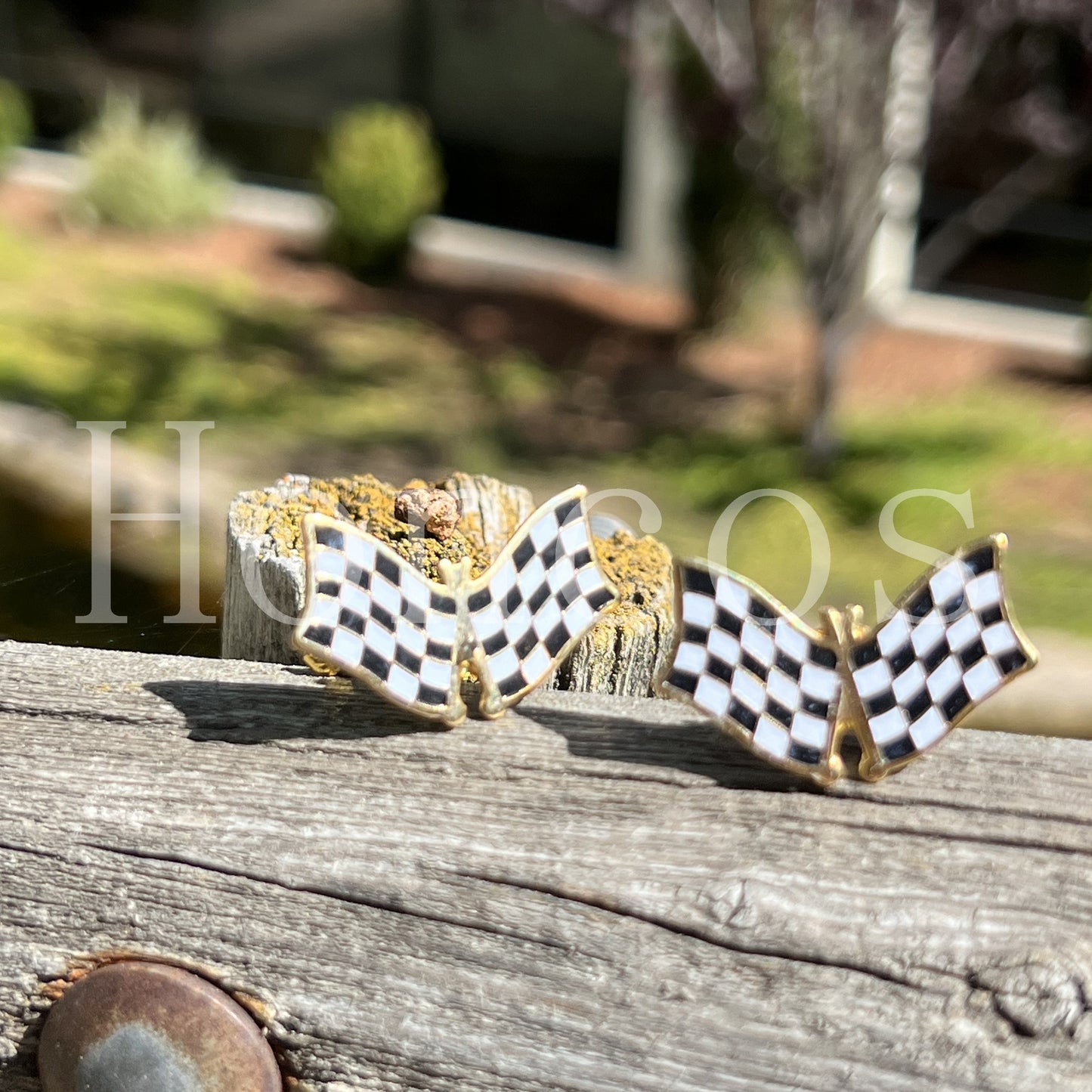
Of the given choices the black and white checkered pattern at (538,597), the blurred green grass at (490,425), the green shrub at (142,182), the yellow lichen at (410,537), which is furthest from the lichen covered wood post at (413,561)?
the green shrub at (142,182)

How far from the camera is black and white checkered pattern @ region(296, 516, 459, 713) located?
3.98ft

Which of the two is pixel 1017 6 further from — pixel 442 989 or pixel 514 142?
pixel 442 989

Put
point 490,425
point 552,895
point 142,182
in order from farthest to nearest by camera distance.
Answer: point 142,182
point 490,425
point 552,895

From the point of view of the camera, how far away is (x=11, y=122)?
11.4 meters

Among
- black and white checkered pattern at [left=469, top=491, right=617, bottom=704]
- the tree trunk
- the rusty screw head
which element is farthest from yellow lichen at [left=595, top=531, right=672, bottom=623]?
the tree trunk

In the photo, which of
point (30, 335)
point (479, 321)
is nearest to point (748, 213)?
point (479, 321)

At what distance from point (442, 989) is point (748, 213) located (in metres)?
9.09

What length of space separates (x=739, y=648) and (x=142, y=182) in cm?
1031

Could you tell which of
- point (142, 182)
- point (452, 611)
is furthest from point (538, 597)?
point (142, 182)

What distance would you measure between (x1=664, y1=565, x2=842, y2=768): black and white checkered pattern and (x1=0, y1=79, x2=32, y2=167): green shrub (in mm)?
11623

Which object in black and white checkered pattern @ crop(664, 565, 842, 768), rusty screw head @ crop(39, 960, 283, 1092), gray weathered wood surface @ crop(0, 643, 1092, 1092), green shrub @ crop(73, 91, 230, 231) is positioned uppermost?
green shrub @ crop(73, 91, 230, 231)

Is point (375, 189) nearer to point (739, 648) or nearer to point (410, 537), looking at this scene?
point (410, 537)

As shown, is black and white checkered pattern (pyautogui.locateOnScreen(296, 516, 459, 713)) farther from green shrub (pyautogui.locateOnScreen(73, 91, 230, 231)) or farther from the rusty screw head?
green shrub (pyautogui.locateOnScreen(73, 91, 230, 231))

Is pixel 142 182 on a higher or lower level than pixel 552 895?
higher
